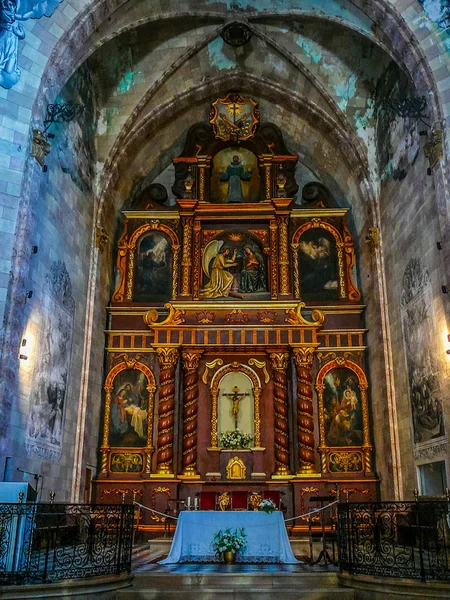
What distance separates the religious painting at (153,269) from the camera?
17.2m

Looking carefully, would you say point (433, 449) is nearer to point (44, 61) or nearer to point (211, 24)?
point (44, 61)

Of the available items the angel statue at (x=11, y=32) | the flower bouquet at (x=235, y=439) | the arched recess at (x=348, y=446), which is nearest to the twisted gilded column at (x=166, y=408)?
the flower bouquet at (x=235, y=439)

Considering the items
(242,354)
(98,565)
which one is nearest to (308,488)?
(242,354)

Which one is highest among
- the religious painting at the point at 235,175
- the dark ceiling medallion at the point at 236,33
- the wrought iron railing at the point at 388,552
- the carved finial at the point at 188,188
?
the dark ceiling medallion at the point at 236,33

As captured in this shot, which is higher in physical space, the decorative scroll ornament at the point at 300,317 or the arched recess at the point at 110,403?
the decorative scroll ornament at the point at 300,317

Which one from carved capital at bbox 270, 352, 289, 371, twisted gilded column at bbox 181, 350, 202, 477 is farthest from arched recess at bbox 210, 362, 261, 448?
carved capital at bbox 270, 352, 289, 371

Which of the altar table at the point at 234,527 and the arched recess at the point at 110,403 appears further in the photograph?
the arched recess at the point at 110,403

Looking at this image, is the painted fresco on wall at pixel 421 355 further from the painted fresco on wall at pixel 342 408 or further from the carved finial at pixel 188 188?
the carved finial at pixel 188 188

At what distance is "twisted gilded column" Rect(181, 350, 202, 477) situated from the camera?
50.2ft

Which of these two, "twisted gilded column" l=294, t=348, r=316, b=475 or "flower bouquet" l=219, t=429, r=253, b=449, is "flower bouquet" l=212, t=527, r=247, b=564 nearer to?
"twisted gilded column" l=294, t=348, r=316, b=475

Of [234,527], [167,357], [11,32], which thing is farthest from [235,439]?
[11,32]

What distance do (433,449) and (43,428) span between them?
25.4ft

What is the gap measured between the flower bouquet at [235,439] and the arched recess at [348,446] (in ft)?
6.36

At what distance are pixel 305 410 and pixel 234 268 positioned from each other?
14.9ft
